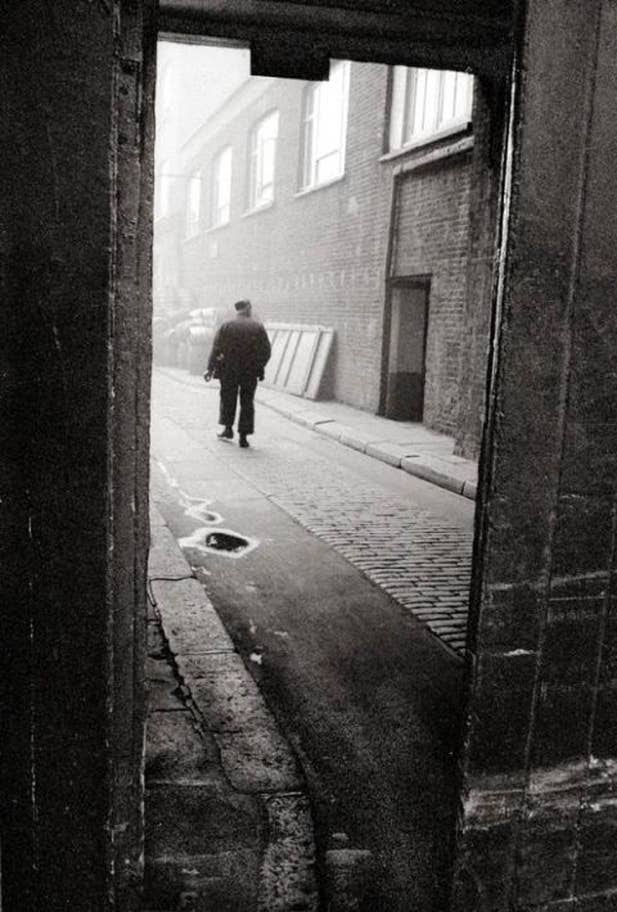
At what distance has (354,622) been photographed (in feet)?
15.3

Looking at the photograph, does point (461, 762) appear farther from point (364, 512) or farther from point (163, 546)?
point (364, 512)

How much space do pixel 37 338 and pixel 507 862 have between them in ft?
6.08

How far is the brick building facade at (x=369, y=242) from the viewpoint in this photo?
1074 centimetres

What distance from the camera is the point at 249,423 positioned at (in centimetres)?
1084

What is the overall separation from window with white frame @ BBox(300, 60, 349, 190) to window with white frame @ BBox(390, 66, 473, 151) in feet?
7.20

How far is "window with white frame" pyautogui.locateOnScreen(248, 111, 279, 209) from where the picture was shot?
66.0ft

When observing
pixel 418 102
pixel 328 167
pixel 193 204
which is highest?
pixel 193 204

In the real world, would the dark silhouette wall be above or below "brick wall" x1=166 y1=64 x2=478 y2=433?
below

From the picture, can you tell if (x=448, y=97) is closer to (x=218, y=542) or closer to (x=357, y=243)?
(x=357, y=243)

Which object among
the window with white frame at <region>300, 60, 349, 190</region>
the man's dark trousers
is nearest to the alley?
Result: the man's dark trousers

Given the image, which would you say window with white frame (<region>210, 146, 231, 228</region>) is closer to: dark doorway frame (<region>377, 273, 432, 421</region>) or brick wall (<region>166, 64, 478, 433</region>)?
brick wall (<region>166, 64, 478, 433</region>)

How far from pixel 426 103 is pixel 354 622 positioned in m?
9.42

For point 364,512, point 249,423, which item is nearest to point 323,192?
point 249,423

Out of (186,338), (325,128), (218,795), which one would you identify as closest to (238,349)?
(325,128)
